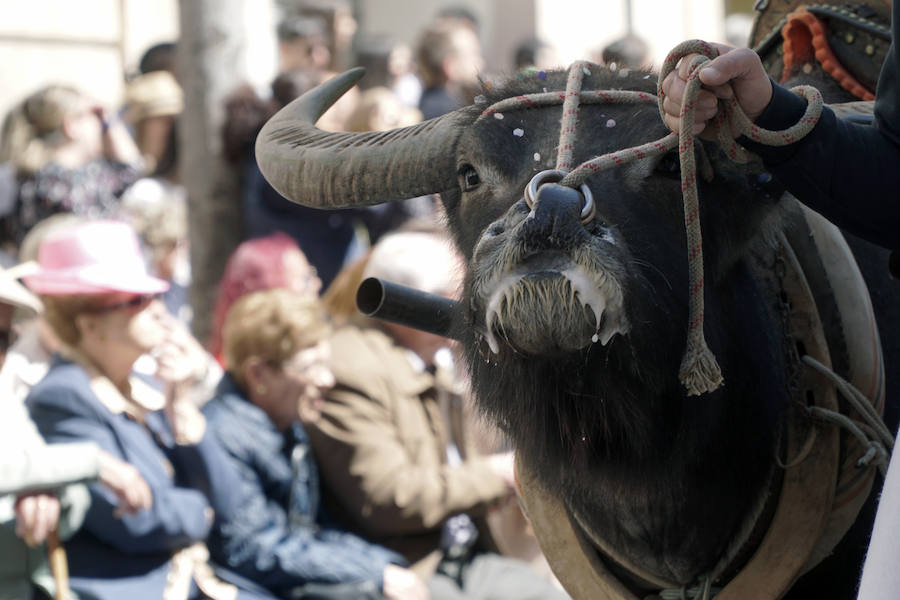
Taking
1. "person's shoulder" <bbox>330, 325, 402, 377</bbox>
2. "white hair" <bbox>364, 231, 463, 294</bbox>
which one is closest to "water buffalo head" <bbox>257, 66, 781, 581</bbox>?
"person's shoulder" <bbox>330, 325, 402, 377</bbox>

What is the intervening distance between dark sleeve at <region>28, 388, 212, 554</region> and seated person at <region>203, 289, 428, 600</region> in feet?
0.89

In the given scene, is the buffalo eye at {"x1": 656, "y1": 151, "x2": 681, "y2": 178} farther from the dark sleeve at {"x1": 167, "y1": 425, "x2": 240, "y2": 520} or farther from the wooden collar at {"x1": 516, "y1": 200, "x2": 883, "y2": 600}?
the dark sleeve at {"x1": 167, "y1": 425, "x2": 240, "y2": 520}

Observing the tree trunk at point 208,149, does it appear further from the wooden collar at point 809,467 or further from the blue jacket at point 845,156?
the blue jacket at point 845,156

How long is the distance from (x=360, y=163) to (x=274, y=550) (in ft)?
6.21

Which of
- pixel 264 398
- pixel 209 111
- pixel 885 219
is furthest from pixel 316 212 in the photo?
pixel 885 219

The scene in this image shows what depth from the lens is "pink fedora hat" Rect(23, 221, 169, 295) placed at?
4.18 meters

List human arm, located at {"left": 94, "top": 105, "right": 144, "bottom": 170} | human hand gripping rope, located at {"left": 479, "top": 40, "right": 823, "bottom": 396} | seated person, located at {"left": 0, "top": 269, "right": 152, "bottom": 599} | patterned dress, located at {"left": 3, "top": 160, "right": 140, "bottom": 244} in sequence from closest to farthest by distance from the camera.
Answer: human hand gripping rope, located at {"left": 479, "top": 40, "right": 823, "bottom": 396} → seated person, located at {"left": 0, "top": 269, "right": 152, "bottom": 599} → patterned dress, located at {"left": 3, "top": 160, "right": 140, "bottom": 244} → human arm, located at {"left": 94, "top": 105, "right": 144, "bottom": 170}

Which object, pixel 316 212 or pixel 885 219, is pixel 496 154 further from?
pixel 316 212

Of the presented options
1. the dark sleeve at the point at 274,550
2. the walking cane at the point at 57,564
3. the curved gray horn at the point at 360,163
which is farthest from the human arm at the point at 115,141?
the curved gray horn at the point at 360,163

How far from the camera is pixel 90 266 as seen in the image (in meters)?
4.23

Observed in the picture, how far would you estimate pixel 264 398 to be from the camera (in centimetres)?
459

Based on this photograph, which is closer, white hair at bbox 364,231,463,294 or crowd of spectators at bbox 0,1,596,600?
crowd of spectators at bbox 0,1,596,600

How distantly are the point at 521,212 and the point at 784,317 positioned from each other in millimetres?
703

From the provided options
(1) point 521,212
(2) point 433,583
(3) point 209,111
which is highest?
(1) point 521,212
